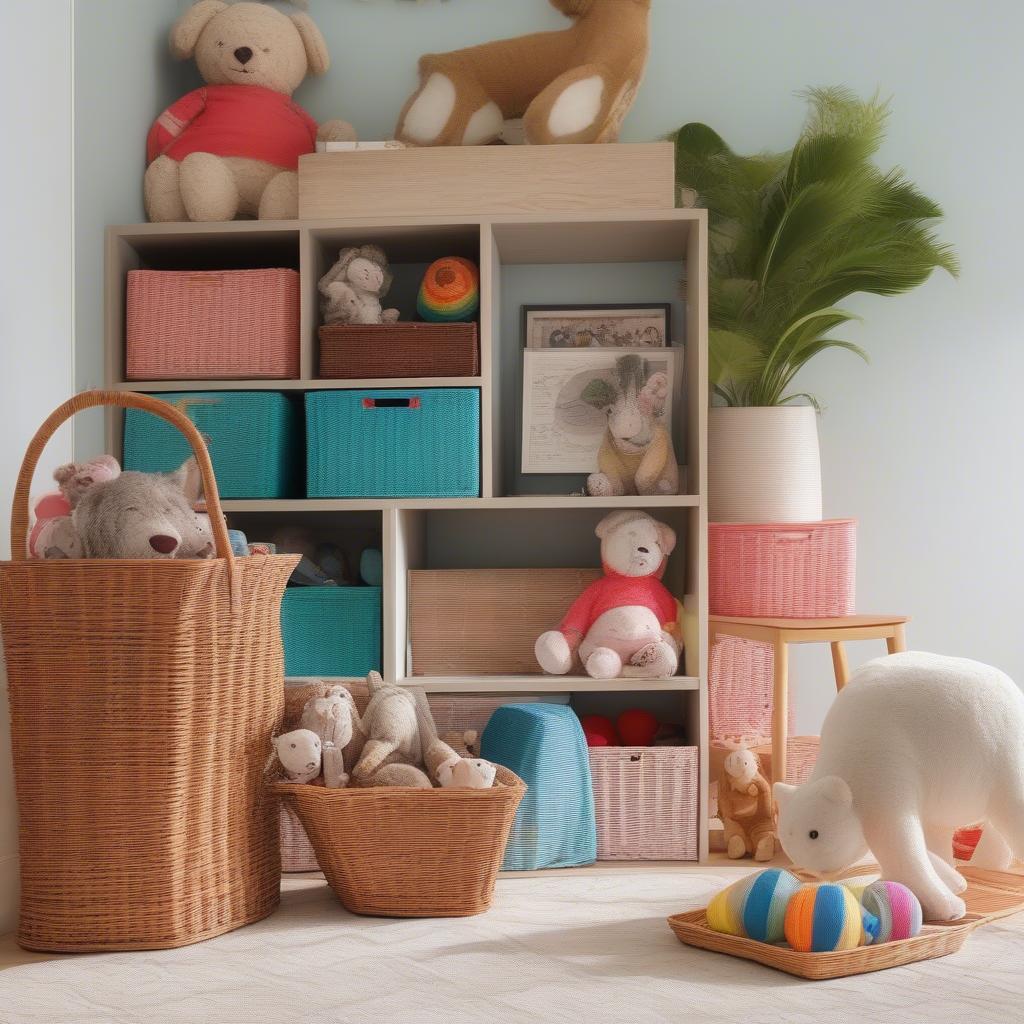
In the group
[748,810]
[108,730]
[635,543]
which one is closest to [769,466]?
[635,543]

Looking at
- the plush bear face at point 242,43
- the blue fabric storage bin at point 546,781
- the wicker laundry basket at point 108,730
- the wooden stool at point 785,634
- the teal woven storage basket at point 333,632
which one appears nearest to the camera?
the wicker laundry basket at point 108,730

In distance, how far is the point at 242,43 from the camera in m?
2.80

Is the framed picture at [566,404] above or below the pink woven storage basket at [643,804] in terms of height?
above

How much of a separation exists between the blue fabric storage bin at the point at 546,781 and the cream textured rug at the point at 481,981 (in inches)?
12.9

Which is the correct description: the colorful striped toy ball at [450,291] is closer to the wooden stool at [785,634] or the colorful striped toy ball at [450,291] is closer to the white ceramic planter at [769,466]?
the white ceramic planter at [769,466]

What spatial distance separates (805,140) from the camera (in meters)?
2.78

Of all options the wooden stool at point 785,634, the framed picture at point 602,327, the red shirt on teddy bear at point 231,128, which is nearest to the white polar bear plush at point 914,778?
the wooden stool at point 785,634

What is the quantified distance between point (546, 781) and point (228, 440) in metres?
0.96

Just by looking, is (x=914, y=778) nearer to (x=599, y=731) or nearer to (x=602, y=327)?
(x=599, y=731)

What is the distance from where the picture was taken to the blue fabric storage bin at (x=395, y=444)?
256cm

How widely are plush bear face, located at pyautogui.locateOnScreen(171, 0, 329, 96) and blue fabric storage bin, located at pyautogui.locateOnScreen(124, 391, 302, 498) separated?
790 mm

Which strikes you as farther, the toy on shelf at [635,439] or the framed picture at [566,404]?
the framed picture at [566,404]

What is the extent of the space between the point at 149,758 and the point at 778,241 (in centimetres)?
177

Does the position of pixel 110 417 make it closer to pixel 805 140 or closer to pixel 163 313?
pixel 163 313
